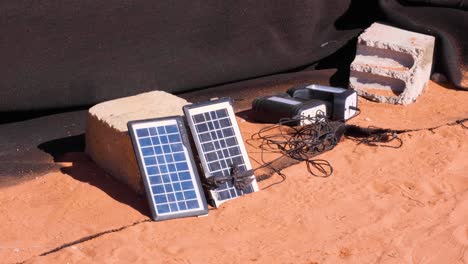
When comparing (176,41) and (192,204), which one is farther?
(176,41)

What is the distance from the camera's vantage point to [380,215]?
14.3ft

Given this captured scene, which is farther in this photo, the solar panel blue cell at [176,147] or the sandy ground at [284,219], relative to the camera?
the solar panel blue cell at [176,147]

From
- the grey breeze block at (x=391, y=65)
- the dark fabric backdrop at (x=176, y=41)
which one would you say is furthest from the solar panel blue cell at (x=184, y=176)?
the grey breeze block at (x=391, y=65)

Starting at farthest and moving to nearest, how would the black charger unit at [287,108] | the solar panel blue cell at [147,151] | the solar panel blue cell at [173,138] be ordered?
the black charger unit at [287,108]
the solar panel blue cell at [173,138]
the solar panel blue cell at [147,151]

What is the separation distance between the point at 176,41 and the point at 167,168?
1.66 metres

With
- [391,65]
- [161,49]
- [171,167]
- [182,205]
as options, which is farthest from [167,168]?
[391,65]

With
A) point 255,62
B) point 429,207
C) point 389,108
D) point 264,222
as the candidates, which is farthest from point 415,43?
point 264,222

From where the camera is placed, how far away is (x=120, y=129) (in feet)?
14.9

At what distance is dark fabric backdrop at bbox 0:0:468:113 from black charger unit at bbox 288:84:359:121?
642 mm

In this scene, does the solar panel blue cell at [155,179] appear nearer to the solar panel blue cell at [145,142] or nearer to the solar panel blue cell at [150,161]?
the solar panel blue cell at [150,161]

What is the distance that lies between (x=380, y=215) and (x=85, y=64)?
7.88ft

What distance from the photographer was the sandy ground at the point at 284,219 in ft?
13.0

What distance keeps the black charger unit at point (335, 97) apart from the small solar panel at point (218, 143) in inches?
48.6

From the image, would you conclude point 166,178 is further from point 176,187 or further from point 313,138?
point 313,138
